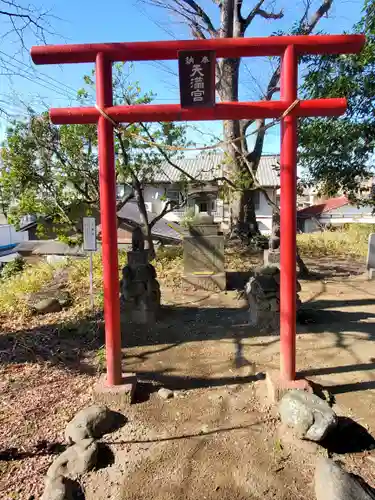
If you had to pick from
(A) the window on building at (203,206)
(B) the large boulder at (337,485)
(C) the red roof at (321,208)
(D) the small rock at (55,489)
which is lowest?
(D) the small rock at (55,489)

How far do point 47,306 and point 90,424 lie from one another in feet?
11.6

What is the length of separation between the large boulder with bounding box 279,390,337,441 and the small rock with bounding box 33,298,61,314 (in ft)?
14.4

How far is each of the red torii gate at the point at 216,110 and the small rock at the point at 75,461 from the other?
2.53ft

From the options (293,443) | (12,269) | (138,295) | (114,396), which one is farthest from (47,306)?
(12,269)

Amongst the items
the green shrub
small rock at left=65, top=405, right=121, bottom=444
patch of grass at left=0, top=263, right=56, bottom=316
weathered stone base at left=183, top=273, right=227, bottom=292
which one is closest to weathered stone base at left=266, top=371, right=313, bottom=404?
small rock at left=65, top=405, right=121, bottom=444

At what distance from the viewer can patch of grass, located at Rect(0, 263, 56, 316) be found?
6020 millimetres

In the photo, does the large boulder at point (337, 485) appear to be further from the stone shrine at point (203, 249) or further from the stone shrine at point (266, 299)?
the stone shrine at point (203, 249)

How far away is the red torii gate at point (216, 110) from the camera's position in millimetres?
3107

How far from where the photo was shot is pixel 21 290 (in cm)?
712

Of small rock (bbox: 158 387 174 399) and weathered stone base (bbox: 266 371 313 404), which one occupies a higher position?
weathered stone base (bbox: 266 371 313 404)

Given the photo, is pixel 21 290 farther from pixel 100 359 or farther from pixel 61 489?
pixel 61 489

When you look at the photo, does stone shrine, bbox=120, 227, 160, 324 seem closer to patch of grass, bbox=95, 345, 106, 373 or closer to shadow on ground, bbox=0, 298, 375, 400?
shadow on ground, bbox=0, 298, 375, 400

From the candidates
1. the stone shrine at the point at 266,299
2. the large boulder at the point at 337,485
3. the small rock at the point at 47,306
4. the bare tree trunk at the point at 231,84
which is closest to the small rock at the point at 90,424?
the large boulder at the point at 337,485

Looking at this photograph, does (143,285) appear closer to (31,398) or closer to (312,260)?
(31,398)
